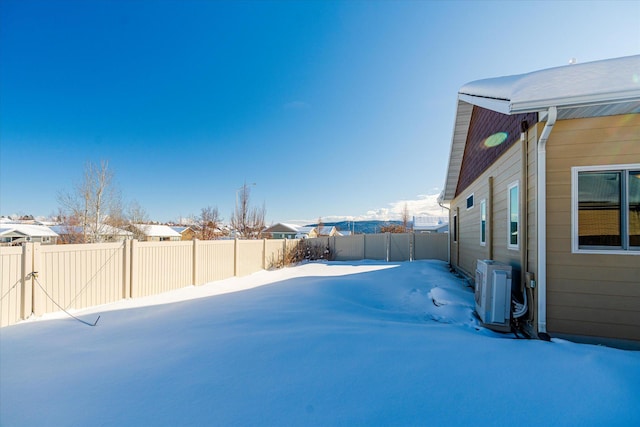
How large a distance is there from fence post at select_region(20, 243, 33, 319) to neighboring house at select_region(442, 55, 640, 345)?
27.0ft

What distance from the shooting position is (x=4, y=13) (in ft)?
18.8

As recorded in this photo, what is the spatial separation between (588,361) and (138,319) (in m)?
6.27

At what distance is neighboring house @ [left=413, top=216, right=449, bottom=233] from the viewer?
121 ft

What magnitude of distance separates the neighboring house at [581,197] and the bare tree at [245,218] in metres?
21.0

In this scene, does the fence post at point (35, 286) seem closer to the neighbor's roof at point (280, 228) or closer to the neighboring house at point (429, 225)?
the neighboring house at point (429, 225)

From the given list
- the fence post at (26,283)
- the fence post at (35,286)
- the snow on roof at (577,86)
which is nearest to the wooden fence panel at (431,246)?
the snow on roof at (577,86)

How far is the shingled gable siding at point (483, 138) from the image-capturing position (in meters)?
4.71

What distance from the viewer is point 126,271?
6.22m

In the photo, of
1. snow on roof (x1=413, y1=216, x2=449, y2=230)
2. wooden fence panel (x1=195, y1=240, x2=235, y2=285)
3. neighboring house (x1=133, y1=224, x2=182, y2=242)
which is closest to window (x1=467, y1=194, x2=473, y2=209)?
wooden fence panel (x1=195, y1=240, x2=235, y2=285)

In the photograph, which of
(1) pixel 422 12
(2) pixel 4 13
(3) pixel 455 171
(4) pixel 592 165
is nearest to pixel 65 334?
(2) pixel 4 13

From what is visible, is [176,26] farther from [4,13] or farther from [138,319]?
Answer: [138,319]

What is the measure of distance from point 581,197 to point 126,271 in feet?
29.0

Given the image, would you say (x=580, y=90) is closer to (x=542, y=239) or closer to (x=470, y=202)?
(x=542, y=239)

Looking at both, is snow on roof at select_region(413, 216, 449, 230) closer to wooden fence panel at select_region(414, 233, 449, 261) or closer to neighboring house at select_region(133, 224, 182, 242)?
wooden fence panel at select_region(414, 233, 449, 261)
